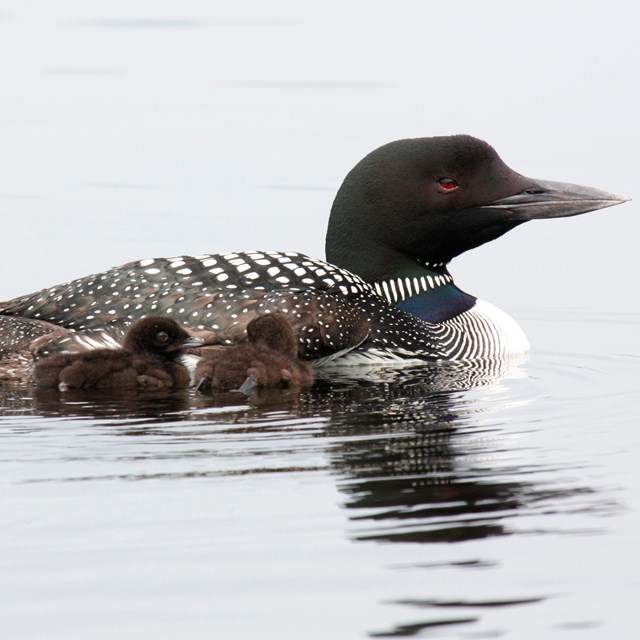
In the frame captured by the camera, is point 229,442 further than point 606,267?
No

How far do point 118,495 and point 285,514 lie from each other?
0.56m

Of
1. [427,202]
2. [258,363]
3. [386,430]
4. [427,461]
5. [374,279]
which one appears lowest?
[427,461]

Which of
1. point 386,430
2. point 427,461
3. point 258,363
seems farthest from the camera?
point 258,363

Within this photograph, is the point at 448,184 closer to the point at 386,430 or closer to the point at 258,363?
the point at 258,363

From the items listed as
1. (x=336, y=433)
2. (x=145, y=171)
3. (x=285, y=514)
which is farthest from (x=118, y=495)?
(x=145, y=171)

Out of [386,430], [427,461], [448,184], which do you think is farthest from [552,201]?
[427,461]

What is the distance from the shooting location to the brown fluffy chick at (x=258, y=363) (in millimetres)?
7328

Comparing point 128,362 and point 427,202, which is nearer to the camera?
point 128,362

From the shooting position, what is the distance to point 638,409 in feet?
24.2

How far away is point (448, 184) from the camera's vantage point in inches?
334

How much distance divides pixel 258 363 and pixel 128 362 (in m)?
0.53

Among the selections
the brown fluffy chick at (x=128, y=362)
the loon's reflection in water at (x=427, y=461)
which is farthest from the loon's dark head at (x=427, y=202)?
the brown fluffy chick at (x=128, y=362)

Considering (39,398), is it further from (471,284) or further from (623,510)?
(471,284)

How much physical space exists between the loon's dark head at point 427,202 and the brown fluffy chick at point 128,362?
4.50ft
